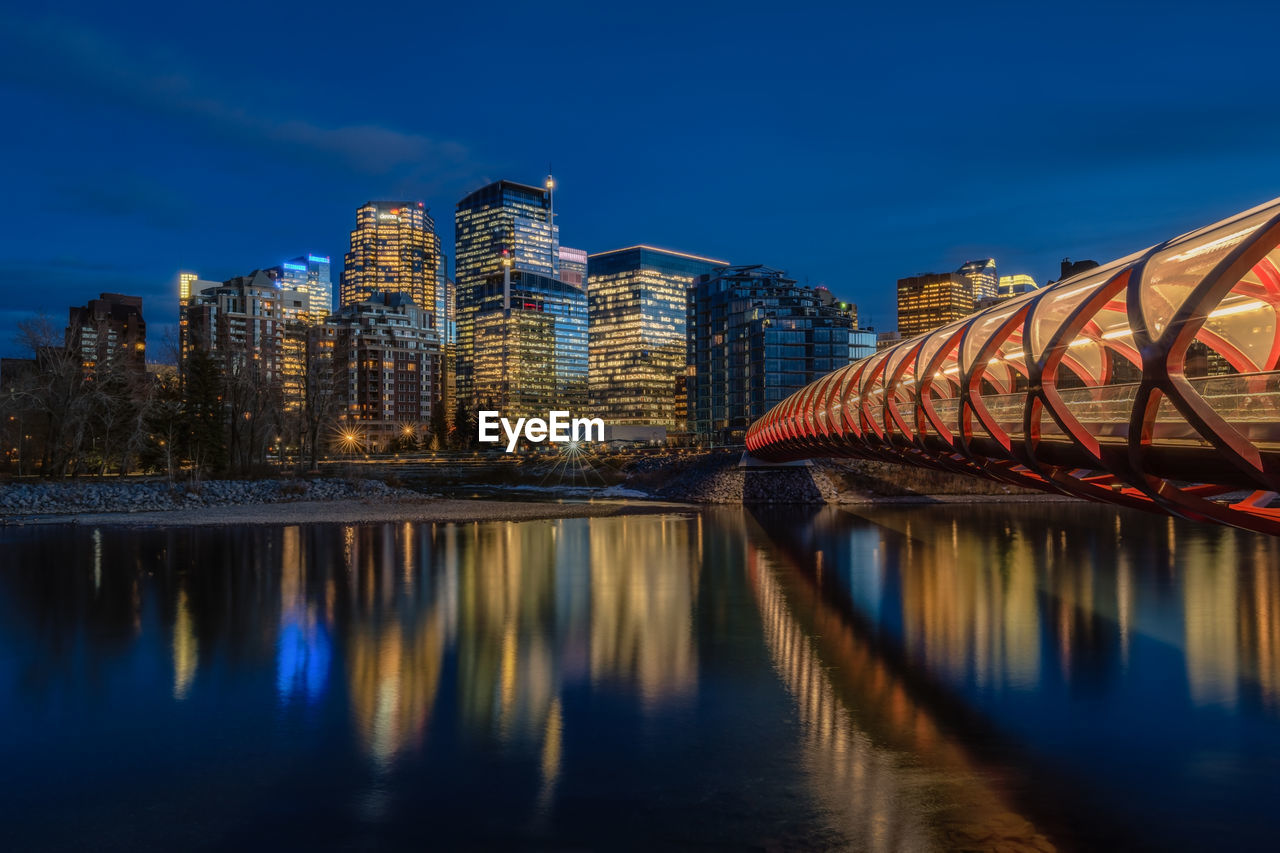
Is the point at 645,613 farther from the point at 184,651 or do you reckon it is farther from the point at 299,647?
the point at 184,651

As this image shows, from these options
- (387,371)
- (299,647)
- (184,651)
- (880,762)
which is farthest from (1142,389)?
(387,371)

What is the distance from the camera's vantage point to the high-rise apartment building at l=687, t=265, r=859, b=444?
6161 inches

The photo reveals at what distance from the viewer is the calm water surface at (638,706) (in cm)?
1100

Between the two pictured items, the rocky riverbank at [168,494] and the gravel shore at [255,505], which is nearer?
the gravel shore at [255,505]

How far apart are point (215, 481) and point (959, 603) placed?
1971 inches

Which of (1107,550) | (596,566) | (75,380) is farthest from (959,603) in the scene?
(75,380)

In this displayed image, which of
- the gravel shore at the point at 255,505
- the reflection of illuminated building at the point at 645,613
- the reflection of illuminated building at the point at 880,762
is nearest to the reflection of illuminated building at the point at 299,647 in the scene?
the reflection of illuminated building at the point at 645,613

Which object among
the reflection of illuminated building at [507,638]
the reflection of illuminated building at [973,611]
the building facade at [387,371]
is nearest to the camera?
the reflection of illuminated building at [507,638]

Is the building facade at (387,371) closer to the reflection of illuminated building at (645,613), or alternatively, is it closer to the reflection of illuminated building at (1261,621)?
the reflection of illuminated building at (645,613)

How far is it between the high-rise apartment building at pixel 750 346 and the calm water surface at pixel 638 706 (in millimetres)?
125999

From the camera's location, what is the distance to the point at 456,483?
7975 cm

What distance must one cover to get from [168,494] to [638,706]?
1876 inches

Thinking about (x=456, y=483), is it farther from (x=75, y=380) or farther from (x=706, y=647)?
(x=706, y=647)

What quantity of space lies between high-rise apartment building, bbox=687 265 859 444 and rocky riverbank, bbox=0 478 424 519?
103 metres
